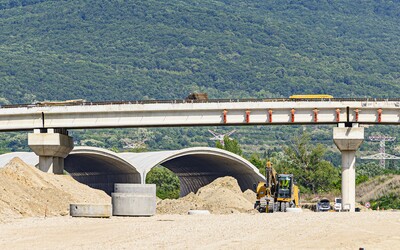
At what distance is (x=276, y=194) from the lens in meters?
85.4

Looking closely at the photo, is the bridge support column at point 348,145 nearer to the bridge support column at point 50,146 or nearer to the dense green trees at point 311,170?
the bridge support column at point 50,146

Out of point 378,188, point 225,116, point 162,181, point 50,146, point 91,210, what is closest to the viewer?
point 91,210

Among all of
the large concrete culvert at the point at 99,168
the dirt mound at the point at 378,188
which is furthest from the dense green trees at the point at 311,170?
the large concrete culvert at the point at 99,168

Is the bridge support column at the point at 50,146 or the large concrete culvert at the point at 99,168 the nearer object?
Answer: the bridge support column at the point at 50,146

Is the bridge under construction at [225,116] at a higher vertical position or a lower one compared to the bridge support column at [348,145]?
higher

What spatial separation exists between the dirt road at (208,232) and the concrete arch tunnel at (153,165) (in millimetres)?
50754

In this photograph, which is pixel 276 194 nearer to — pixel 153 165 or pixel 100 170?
pixel 153 165

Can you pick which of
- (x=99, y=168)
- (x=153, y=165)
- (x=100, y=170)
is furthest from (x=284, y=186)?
(x=100, y=170)

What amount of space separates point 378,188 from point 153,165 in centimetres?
4122

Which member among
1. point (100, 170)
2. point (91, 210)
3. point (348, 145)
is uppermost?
point (348, 145)

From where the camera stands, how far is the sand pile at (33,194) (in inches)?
2688

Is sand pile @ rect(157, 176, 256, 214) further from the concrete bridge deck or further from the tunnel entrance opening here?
the tunnel entrance opening

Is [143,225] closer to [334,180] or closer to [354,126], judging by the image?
[354,126]

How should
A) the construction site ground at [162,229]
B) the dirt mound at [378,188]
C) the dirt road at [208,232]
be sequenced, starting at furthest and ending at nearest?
the dirt mound at [378,188]
the construction site ground at [162,229]
the dirt road at [208,232]
